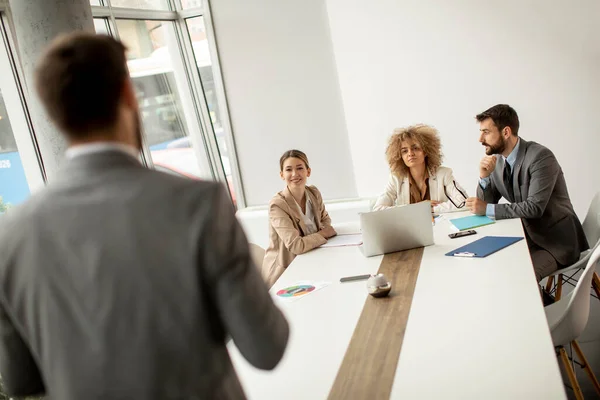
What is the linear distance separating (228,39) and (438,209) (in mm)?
3377

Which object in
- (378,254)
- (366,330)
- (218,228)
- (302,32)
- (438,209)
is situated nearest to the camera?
(218,228)

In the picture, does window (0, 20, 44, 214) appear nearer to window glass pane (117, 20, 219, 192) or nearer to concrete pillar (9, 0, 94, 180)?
concrete pillar (9, 0, 94, 180)

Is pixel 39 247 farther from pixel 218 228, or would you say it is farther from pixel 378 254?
pixel 378 254

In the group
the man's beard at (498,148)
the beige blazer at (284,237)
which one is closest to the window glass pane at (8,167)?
the beige blazer at (284,237)

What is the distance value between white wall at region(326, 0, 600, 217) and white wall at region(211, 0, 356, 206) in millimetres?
243

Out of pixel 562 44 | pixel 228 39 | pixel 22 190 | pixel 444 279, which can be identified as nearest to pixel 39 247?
pixel 444 279

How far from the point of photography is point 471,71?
5.97 meters

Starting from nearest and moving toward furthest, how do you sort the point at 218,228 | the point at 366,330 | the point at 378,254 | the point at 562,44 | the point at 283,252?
the point at 218,228 < the point at 366,330 < the point at 378,254 < the point at 283,252 < the point at 562,44

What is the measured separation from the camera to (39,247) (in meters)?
1.19

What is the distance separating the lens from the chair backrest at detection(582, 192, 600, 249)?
4.23m

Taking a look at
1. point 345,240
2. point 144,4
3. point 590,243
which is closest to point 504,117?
point 590,243

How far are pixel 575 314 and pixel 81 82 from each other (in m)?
2.48

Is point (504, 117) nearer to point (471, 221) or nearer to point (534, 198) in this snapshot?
point (534, 198)

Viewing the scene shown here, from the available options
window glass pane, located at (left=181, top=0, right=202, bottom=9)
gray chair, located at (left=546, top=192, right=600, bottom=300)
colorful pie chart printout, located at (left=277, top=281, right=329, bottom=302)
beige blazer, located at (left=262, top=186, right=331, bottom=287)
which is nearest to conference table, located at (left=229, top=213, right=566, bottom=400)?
colorful pie chart printout, located at (left=277, top=281, right=329, bottom=302)
